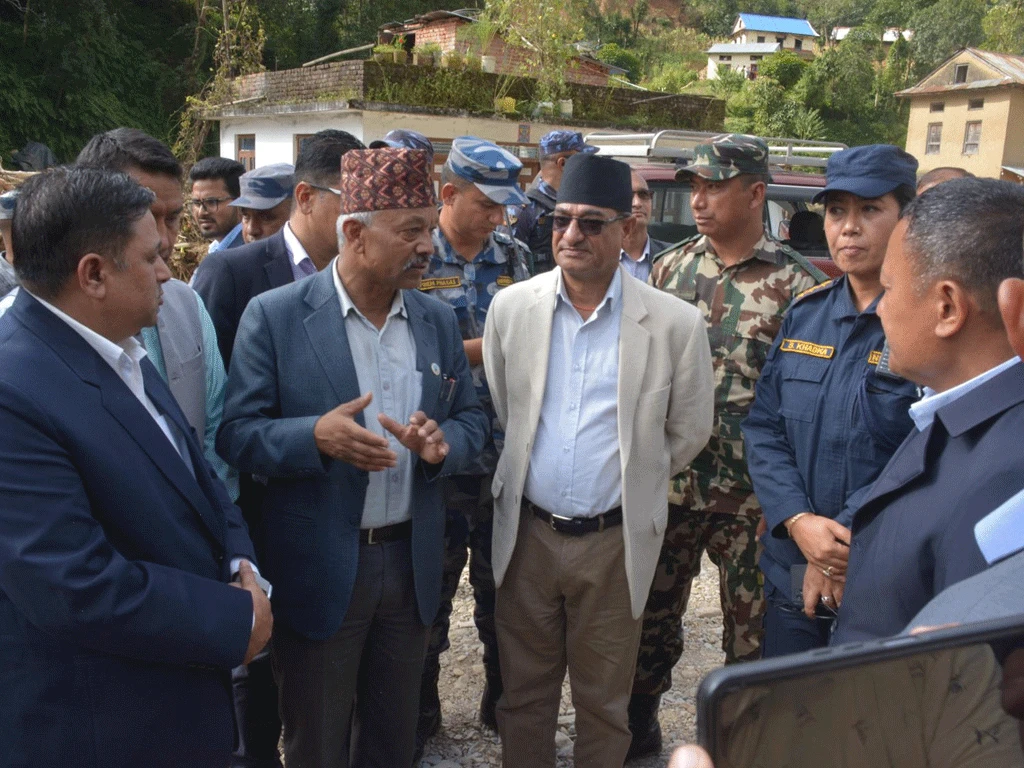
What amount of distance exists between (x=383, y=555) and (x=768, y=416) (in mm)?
1325

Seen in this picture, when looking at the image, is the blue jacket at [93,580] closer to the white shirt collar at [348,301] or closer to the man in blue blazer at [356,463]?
the man in blue blazer at [356,463]

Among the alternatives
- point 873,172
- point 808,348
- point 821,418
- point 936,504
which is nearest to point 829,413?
point 821,418

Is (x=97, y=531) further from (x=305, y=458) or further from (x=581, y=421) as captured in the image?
(x=581, y=421)

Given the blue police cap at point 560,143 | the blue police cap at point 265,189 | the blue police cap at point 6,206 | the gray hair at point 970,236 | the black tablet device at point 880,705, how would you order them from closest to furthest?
the black tablet device at point 880,705 → the gray hair at point 970,236 → the blue police cap at point 6,206 → the blue police cap at point 265,189 → the blue police cap at point 560,143

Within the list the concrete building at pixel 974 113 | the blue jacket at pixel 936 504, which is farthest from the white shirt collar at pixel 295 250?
the concrete building at pixel 974 113

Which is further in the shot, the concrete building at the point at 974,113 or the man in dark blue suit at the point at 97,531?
the concrete building at the point at 974,113

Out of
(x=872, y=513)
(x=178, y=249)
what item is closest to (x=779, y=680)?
(x=872, y=513)

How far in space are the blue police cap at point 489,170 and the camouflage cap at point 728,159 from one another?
0.69m

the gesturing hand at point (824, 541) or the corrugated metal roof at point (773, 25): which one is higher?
the corrugated metal roof at point (773, 25)

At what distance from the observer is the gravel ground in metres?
3.36

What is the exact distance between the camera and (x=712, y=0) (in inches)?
3164

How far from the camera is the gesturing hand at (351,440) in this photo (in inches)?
89.5

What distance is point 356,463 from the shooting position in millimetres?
2330

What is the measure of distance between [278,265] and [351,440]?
127 centimetres
